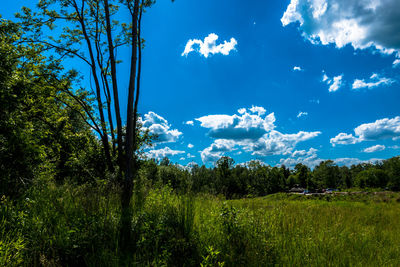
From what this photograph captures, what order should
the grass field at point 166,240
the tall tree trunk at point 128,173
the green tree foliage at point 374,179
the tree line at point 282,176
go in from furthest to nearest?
the green tree foliage at point 374,179
the tree line at point 282,176
the tall tree trunk at point 128,173
the grass field at point 166,240

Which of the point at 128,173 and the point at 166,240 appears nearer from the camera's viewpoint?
the point at 166,240

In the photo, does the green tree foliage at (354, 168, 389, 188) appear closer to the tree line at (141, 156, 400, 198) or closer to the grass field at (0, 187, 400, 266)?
the tree line at (141, 156, 400, 198)

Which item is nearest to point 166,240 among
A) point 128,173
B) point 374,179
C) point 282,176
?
point 128,173

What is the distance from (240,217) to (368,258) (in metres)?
2.74

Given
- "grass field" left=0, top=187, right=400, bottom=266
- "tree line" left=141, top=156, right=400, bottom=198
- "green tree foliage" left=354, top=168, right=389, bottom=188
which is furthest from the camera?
"green tree foliage" left=354, top=168, right=389, bottom=188

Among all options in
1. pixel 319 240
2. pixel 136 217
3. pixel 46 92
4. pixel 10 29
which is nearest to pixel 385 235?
pixel 319 240

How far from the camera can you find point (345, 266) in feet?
12.1

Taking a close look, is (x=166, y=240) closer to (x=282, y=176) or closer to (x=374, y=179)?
(x=282, y=176)

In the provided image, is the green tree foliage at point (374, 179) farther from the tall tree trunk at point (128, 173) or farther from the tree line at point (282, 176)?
the tall tree trunk at point (128, 173)

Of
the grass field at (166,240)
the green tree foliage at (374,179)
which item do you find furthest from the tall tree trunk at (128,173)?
the green tree foliage at (374,179)

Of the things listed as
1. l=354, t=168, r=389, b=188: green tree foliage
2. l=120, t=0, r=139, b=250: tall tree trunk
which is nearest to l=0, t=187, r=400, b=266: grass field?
l=120, t=0, r=139, b=250: tall tree trunk

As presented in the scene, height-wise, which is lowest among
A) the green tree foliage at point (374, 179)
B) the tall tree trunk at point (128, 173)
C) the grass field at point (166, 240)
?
the green tree foliage at point (374, 179)

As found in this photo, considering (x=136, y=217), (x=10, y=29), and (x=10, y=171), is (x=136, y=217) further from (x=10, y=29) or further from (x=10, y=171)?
(x=10, y=29)

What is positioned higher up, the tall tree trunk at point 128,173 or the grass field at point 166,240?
the tall tree trunk at point 128,173
